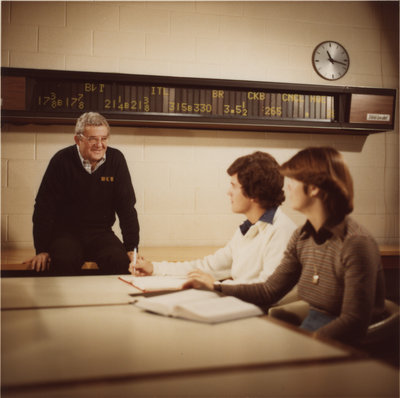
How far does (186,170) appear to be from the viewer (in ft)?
10.8

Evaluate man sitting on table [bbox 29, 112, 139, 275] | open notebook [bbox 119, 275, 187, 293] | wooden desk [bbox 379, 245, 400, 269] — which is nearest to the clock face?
wooden desk [bbox 379, 245, 400, 269]

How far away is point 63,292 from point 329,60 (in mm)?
2791

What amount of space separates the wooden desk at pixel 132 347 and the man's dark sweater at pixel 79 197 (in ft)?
5.07

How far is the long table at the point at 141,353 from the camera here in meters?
0.77

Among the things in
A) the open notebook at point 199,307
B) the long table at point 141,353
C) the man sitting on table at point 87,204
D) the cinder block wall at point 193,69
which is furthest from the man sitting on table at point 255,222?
the cinder block wall at point 193,69

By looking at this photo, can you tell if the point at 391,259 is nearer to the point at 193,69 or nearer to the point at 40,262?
the point at 193,69

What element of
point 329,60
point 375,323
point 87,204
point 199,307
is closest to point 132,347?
point 199,307

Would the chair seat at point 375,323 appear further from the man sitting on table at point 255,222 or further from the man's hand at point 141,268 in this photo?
the man's hand at point 141,268

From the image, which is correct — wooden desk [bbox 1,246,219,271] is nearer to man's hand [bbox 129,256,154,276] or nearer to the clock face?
man's hand [bbox 129,256,154,276]

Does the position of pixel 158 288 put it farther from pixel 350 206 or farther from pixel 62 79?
pixel 62 79

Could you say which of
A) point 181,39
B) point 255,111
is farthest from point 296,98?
point 181,39

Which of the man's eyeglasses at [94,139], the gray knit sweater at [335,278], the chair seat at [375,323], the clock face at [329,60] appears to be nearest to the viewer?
the gray knit sweater at [335,278]

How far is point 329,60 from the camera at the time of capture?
3.48 metres

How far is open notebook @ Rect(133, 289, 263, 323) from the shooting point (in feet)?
3.75
